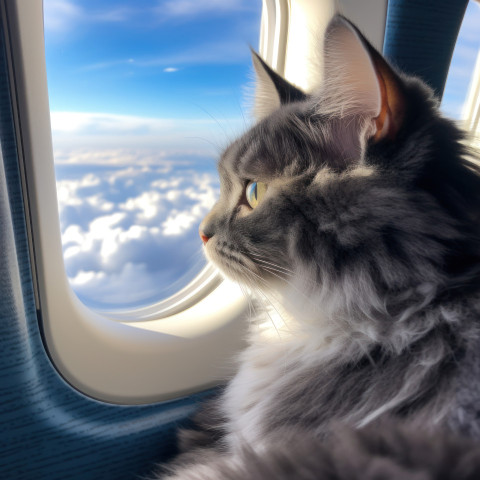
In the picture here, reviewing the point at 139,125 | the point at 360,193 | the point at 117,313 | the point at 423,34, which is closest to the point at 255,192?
the point at 360,193

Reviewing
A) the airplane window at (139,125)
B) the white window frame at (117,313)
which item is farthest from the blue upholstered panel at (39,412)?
the airplane window at (139,125)

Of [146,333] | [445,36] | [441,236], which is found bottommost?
[146,333]

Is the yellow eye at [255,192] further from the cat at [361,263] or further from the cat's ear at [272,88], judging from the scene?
the cat's ear at [272,88]

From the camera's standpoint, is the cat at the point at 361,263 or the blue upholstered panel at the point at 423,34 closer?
the cat at the point at 361,263

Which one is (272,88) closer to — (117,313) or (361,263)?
(361,263)

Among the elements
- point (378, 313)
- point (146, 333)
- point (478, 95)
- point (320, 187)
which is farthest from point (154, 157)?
point (478, 95)

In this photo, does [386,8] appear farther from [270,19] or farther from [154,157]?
[154,157]

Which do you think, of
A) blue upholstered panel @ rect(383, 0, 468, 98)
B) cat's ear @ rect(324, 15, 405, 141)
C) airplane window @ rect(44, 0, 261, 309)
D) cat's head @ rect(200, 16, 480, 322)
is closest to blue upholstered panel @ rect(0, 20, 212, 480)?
airplane window @ rect(44, 0, 261, 309)
